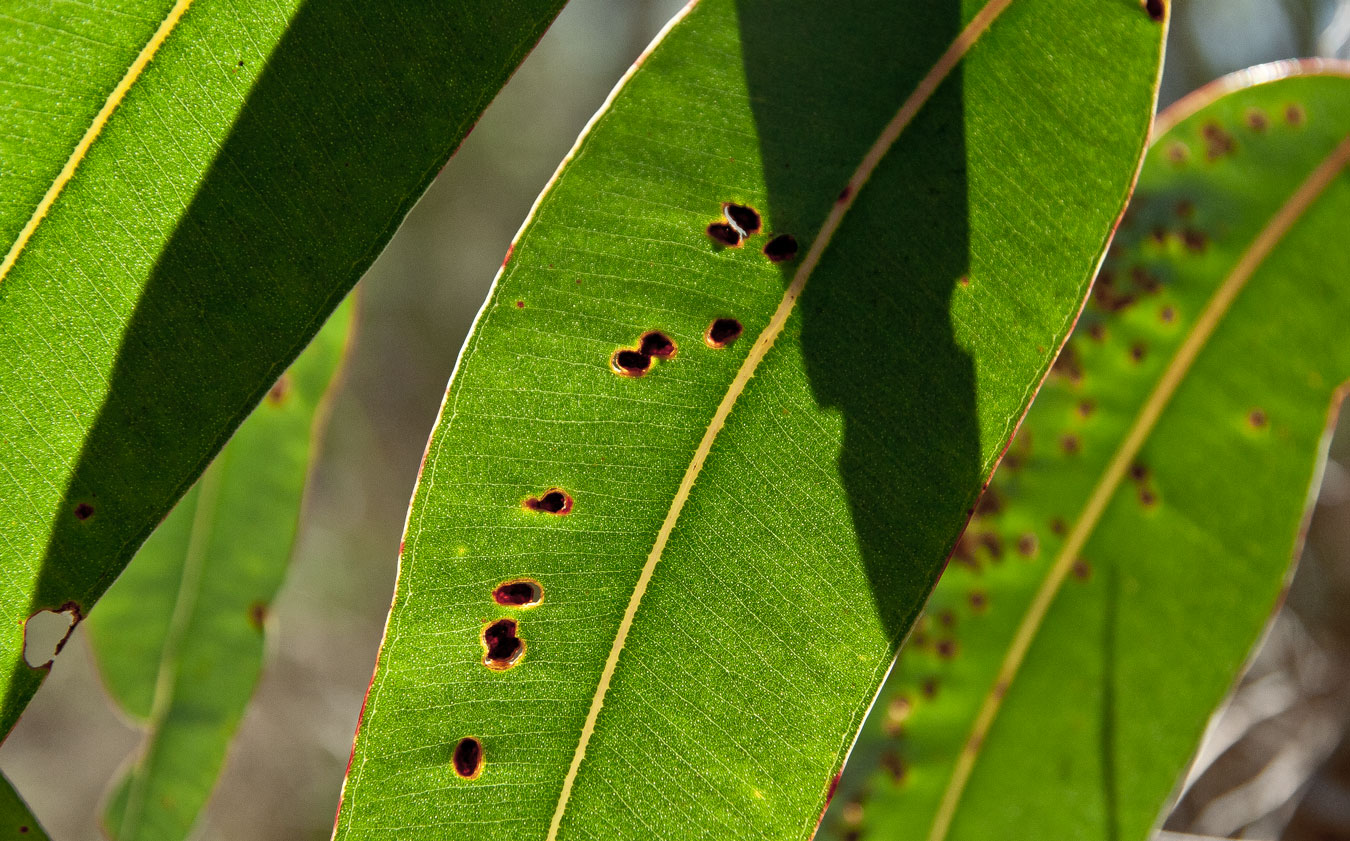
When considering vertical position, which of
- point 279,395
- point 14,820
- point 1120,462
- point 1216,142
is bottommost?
point 14,820

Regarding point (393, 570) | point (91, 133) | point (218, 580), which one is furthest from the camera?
point (393, 570)

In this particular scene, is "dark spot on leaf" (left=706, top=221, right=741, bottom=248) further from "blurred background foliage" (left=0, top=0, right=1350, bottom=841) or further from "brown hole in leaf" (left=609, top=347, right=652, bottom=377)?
"blurred background foliage" (left=0, top=0, right=1350, bottom=841)

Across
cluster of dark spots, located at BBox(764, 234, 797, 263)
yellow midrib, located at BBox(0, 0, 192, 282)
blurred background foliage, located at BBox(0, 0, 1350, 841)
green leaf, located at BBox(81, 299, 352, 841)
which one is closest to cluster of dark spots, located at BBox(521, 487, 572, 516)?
cluster of dark spots, located at BBox(764, 234, 797, 263)

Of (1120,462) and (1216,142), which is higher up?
(1216,142)

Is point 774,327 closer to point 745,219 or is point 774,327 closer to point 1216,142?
point 745,219

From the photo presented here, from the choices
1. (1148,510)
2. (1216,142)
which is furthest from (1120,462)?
(1216,142)

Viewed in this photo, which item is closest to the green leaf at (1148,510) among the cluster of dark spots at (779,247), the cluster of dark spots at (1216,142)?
the cluster of dark spots at (1216,142)

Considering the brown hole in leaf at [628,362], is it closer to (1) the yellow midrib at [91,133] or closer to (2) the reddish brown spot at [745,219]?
(2) the reddish brown spot at [745,219]
